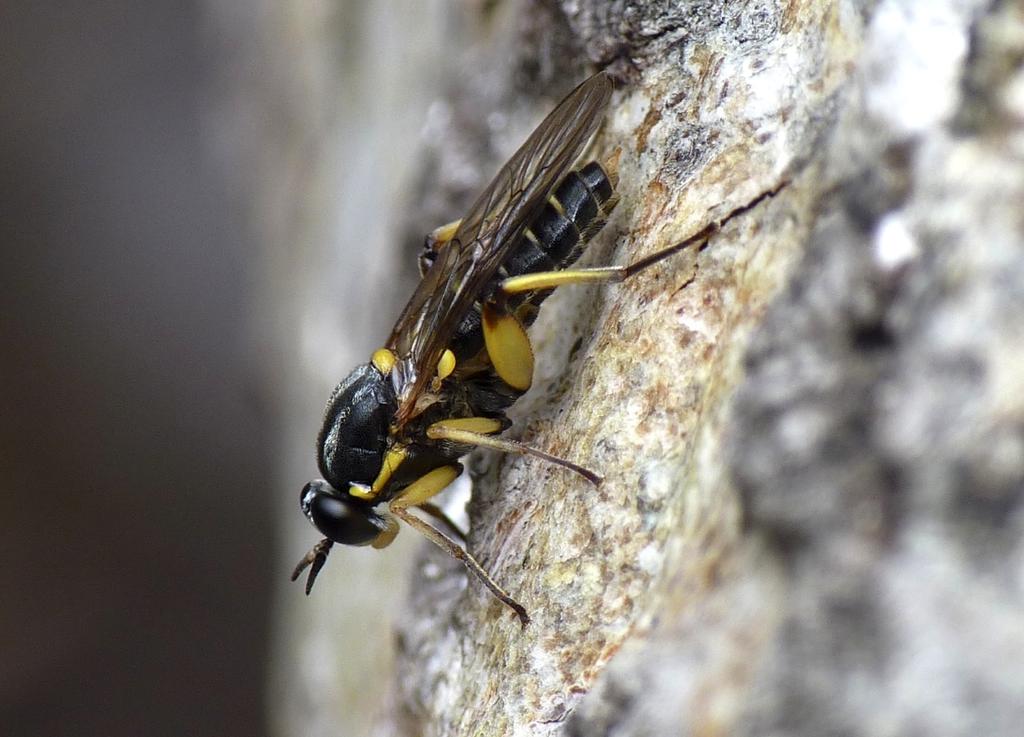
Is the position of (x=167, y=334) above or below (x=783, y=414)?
below

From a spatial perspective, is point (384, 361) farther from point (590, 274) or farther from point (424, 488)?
point (590, 274)

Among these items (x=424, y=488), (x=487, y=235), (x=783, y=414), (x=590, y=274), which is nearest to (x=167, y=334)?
(x=424, y=488)

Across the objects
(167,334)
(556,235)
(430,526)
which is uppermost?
(556,235)

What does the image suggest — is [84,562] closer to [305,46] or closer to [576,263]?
[305,46]

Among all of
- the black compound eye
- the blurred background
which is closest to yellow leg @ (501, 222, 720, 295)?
the black compound eye

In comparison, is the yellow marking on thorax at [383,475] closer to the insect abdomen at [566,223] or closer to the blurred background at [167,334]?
the insect abdomen at [566,223]

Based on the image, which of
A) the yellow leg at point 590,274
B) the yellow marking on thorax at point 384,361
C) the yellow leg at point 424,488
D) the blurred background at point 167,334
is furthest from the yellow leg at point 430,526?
the blurred background at point 167,334

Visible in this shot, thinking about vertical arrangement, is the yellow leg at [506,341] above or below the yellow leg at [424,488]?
above
